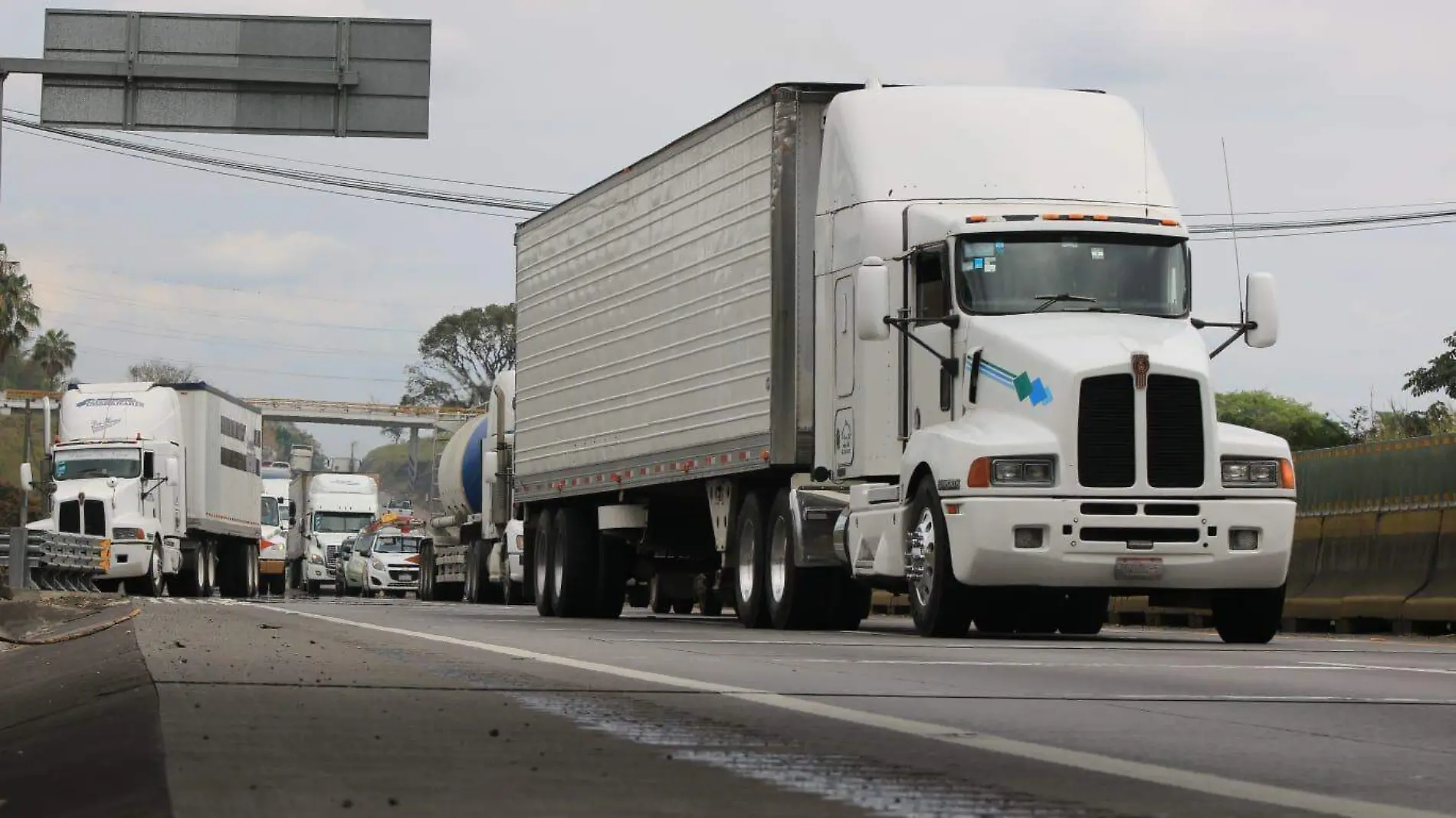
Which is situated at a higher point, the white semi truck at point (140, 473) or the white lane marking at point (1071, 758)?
the white semi truck at point (140, 473)

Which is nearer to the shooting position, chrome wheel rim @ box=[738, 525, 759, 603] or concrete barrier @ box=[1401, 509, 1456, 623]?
concrete barrier @ box=[1401, 509, 1456, 623]

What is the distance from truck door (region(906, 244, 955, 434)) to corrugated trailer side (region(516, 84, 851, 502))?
1.85 meters

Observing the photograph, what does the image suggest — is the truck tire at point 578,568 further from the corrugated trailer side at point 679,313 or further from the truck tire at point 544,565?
the corrugated trailer side at point 679,313

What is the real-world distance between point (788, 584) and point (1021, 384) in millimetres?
3718

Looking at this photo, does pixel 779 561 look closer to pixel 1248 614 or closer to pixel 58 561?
pixel 1248 614

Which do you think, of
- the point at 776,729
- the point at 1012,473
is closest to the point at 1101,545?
the point at 1012,473

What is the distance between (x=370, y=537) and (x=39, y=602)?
31.6m

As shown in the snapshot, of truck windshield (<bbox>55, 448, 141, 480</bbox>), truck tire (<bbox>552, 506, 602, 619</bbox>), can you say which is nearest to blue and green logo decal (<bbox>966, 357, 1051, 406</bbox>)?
truck tire (<bbox>552, 506, 602, 619</bbox>)

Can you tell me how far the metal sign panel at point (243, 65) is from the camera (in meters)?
27.0

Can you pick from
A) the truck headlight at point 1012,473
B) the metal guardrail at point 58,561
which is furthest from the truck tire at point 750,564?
the metal guardrail at point 58,561

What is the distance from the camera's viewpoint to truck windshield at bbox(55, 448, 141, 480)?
151 feet

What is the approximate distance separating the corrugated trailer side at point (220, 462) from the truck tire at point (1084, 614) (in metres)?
29.1

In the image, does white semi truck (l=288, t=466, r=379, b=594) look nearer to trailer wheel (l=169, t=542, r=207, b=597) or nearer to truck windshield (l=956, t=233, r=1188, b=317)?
trailer wheel (l=169, t=542, r=207, b=597)

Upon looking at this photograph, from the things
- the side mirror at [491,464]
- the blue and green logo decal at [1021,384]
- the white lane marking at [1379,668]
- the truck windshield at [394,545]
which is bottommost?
the white lane marking at [1379,668]
